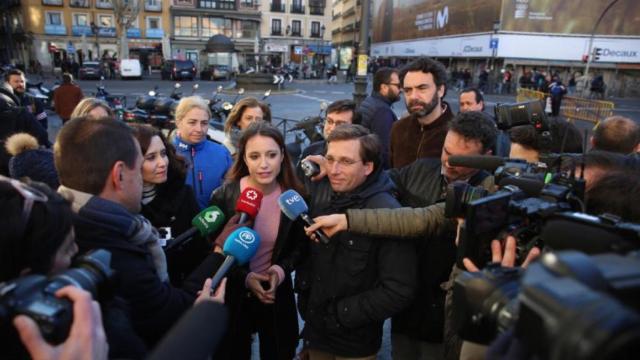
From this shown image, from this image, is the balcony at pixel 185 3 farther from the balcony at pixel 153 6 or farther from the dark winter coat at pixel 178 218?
the dark winter coat at pixel 178 218

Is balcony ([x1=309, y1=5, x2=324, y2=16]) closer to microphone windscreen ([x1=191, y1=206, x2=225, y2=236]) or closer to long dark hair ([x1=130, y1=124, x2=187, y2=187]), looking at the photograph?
long dark hair ([x1=130, y1=124, x2=187, y2=187])

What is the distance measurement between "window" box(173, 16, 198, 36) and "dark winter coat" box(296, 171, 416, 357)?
47.6 meters

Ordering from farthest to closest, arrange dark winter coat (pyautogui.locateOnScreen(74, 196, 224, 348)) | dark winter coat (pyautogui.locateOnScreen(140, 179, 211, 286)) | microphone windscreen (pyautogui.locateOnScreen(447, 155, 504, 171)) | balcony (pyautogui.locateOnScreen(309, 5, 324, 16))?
balcony (pyautogui.locateOnScreen(309, 5, 324, 16)) < dark winter coat (pyautogui.locateOnScreen(140, 179, 211, 286)) < microphone windscreen (pyautogui.locateOnScreen(447, 155, 504, 171)) < dark winter coat (pyautogui.locateOnScreen(74, 196, 224, 348))

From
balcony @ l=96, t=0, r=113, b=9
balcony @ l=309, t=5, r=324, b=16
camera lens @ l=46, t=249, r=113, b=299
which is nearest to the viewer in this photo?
camera lens @ l=46, t=249, r=113, b=299

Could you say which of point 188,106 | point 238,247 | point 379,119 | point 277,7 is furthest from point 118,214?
point 277,7

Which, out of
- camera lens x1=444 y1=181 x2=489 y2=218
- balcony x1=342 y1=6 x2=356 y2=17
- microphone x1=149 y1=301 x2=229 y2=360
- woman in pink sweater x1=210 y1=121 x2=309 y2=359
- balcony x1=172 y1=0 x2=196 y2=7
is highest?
balcony x1=342 y1=6 x2=356 y2=17

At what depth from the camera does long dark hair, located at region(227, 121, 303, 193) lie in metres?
2.71

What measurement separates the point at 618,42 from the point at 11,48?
2084 inches

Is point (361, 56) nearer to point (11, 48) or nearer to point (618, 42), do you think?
point (618, 42)

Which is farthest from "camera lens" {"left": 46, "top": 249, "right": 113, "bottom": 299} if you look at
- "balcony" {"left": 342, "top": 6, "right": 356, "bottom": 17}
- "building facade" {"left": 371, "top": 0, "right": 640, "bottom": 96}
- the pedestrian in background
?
"balcony" {"left": 342, "top": 6, "right": 356, "bottom": 17}

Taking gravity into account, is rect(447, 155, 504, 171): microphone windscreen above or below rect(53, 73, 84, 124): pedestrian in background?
above

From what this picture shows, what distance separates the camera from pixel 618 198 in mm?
1626

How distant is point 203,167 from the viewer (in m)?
3.49

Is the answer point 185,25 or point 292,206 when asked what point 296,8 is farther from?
point 292,206
